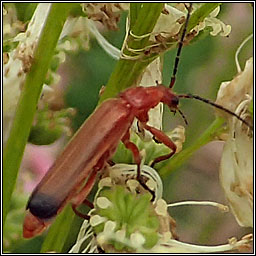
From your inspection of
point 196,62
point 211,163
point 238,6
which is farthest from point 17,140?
point 211,163

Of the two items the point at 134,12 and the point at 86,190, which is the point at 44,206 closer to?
the point at 86,190

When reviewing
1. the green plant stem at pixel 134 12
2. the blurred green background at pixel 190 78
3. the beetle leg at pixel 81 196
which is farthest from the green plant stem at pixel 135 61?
the blurred green background at pixel 190 78

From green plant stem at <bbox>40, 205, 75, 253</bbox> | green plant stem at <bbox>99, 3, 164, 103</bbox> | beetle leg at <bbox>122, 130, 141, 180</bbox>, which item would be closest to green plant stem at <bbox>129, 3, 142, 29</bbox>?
green plant stem at <bbox>99, 3, 164, 103</bbox>

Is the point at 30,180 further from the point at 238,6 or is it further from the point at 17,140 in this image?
the point at 238,6

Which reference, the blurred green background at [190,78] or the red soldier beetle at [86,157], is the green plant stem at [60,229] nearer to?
the red soldier beetle at [86,157]

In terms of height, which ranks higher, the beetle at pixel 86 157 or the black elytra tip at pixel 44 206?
the beetle at pixel 86 157
